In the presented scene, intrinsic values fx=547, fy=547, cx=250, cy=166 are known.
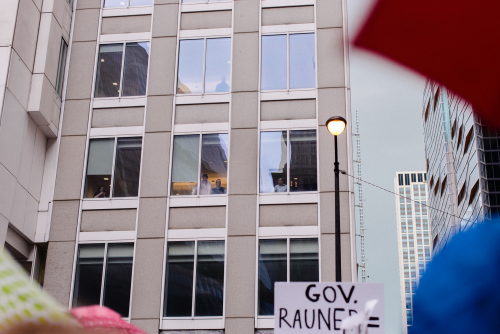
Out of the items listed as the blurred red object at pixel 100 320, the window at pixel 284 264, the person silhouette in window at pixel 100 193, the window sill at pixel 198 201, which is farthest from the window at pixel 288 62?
the blurred red object at pixel 100 320

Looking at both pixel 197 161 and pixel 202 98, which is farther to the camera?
pixel 202 98

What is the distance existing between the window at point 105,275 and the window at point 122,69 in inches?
221

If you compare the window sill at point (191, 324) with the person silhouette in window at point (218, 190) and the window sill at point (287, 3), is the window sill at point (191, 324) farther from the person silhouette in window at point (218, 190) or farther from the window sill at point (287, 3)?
the window sill at point (287, 3)

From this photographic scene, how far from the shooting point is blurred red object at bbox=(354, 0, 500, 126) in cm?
83

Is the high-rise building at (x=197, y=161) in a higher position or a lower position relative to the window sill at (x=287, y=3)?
lower

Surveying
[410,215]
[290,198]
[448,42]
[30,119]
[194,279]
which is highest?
[410,215]

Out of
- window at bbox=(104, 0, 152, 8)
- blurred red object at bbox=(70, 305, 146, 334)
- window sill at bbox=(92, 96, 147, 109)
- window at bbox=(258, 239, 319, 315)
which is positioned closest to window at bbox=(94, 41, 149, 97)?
window sill at bbox=(92, 96, 147, 109)

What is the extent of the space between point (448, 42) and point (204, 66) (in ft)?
63.2

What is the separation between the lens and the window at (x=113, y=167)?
736 inches

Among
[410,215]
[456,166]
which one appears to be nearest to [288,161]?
[410,215]

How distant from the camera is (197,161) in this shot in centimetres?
1877

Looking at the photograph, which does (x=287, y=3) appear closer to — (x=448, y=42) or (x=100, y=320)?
(x=448, y=42)

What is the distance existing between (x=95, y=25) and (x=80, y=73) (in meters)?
2.01

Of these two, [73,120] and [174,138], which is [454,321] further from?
[73,120]
